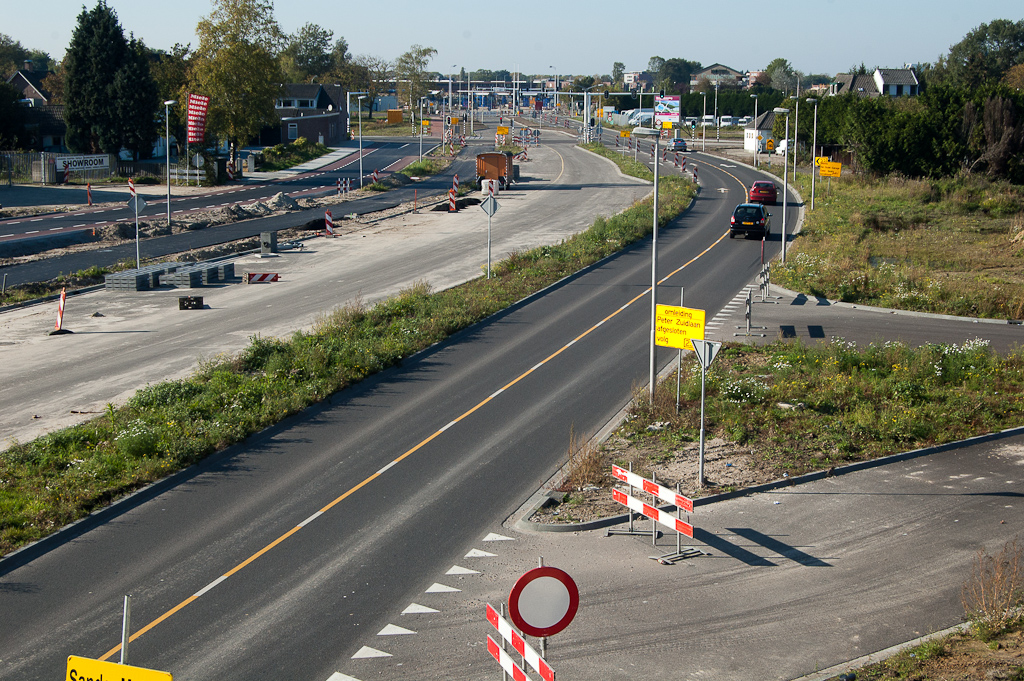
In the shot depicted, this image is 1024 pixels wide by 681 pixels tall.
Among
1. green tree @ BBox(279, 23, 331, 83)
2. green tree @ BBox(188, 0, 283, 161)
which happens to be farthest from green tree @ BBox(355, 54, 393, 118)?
green tree @ BBox(188, 0, 283, 161)

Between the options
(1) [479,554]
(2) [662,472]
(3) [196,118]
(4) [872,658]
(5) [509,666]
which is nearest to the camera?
(5) [509,666]

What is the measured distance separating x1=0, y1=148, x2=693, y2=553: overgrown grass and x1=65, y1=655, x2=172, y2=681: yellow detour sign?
300 inches

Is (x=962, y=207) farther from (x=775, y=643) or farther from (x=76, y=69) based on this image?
(x=76, y=69)

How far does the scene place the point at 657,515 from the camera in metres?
11.9

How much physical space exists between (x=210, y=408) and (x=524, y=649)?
40.4 feet

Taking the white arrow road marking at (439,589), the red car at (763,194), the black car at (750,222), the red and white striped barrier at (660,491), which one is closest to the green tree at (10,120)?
the red car at (763,194)

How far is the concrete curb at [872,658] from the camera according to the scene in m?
9.14

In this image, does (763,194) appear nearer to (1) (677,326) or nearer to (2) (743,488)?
(1) (677,326)

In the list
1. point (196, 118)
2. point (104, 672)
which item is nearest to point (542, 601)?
point (104, 672)

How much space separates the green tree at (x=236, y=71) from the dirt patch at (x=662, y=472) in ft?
181

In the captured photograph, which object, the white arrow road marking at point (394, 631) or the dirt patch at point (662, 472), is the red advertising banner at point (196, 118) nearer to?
the dirt patch at point (662, 472)

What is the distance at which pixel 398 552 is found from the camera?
40.0 feet

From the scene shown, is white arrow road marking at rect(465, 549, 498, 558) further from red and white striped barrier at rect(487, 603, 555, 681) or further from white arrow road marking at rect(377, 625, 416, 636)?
red and white striped barrier at rect(487, 603, 555, 681)

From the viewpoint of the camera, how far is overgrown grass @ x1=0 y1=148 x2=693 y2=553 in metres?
13.6
